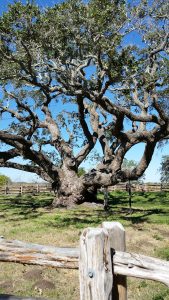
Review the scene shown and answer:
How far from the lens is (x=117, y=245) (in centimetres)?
419

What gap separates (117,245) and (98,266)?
0.35 metres

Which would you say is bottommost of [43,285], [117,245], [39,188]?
[43,285]

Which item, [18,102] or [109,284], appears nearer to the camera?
[109,284]

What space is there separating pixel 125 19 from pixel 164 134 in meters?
6.28

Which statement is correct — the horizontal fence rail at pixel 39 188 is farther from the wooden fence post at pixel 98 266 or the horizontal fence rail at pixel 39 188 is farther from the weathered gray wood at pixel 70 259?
the wooden fence post at pixel 98 266

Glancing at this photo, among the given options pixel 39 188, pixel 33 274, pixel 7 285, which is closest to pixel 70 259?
pixel 7 285

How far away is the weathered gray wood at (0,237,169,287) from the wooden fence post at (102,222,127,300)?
4.4 inches

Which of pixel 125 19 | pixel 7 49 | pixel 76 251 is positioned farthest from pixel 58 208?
pixel 76 251

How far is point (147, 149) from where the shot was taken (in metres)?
19.8

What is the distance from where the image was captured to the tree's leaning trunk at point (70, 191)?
23844 millimetres

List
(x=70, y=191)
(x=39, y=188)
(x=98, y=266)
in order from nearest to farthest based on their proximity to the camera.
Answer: (x=98, y=266) → (x=70, y=191) → (x=39, y=188)

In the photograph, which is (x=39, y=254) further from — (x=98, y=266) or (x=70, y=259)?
(x=98, y=266)

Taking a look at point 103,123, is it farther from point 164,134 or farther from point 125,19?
point 125,19

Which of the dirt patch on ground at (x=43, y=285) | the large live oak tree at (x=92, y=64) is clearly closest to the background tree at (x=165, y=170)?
the large live oak tree at (x=92, y=64)
